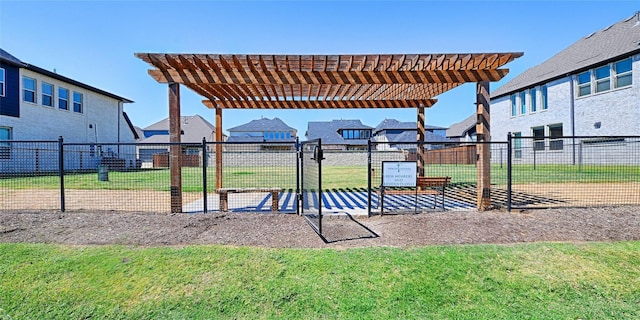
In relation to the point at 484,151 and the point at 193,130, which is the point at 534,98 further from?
the point at 193,130

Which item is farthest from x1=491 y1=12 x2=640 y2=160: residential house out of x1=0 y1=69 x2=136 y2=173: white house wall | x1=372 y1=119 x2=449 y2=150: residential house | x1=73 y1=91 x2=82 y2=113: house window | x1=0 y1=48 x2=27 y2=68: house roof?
x1=73 y1=91 x2=82 y2=113: house window

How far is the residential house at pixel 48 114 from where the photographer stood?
679 inches

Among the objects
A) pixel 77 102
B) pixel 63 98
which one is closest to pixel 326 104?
pixel 63 98

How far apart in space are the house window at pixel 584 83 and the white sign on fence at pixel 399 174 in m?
18.3

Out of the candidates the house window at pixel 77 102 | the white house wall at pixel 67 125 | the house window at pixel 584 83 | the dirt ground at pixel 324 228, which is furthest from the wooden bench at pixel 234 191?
Result: the house window at pixel 77 102

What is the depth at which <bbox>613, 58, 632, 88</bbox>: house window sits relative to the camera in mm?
16188

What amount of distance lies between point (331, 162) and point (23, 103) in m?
23.2

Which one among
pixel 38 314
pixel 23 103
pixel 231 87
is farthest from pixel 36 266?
pixel 23 103

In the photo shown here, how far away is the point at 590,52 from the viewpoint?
19.4 metres

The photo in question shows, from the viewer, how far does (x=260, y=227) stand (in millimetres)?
5633

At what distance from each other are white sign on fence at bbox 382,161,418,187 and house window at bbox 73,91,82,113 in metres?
25.1

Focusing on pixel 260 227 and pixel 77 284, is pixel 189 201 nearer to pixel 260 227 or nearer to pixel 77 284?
pixel 260 227

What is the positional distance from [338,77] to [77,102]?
24204 millimetres

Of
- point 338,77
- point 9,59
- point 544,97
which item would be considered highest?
point 9,59
